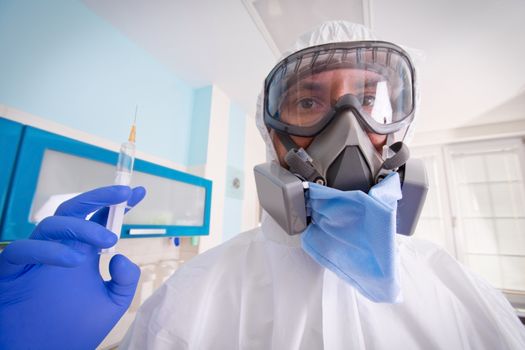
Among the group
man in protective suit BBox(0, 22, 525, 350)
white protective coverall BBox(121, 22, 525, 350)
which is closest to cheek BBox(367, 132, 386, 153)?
man in protective suit BBox(0, 22, 525, 350)

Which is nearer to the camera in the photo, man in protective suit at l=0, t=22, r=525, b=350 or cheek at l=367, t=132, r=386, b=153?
man in protective suit at l=0, t=22, r=525, b=350

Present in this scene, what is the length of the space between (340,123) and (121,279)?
67 cm

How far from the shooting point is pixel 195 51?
65.0 inches

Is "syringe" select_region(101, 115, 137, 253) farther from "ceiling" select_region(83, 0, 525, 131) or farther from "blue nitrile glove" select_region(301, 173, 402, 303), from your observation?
"ceiling" select_region(83, 0, 525, 131)

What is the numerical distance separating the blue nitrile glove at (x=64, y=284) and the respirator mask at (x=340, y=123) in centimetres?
39

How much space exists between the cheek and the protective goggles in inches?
0.8

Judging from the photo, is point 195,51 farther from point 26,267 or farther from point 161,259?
point 26,267

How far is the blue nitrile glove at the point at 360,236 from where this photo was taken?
0.44 meters

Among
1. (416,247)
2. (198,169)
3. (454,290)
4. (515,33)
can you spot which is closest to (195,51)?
(198,169)

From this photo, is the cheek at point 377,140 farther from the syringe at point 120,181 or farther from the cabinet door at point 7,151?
the cabinet door at point 7,151

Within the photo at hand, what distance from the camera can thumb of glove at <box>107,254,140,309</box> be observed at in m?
0.53

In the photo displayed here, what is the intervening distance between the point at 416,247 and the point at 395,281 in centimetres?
37

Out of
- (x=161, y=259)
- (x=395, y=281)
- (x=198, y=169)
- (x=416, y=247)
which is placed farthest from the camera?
(x=198, y=169)

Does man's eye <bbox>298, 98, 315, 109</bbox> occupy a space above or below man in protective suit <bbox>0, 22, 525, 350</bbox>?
above
